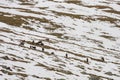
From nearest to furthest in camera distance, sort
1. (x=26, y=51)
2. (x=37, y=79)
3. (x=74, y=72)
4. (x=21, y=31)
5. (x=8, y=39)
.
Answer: (x=37, y=79), (x=74, y=72), (x=26, y=51), (x=8, y=39), (x=21, y=31)

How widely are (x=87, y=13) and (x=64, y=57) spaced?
130ft

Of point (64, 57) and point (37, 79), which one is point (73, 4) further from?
point (37, 79)

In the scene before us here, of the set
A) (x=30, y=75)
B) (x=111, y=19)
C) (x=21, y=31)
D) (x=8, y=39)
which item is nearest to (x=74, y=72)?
(x=30, y=75)

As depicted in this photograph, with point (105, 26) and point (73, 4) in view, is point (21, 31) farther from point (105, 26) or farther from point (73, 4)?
point (73, 4)

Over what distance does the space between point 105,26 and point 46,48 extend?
93.8ft

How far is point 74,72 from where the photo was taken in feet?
123

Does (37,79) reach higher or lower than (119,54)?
higher

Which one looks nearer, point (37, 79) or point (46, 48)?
point (37, 79)

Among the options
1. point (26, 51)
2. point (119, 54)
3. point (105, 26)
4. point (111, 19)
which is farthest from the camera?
point (111, 19)

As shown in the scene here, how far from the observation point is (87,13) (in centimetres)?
8344

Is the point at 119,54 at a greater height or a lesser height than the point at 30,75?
lesser

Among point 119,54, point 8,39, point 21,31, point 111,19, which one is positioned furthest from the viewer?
point 111,19

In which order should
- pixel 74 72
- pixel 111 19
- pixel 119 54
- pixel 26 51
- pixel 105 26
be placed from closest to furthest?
pixel 74 72 → pixel 26 51 → pixel 119 54 → pixel 105 26 → pixel 111 19

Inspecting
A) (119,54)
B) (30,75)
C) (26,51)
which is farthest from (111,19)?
(30,75)
